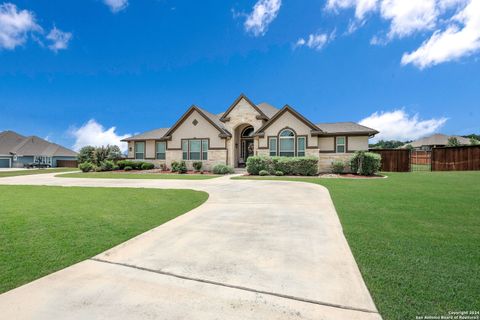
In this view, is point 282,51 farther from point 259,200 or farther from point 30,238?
point 30,238

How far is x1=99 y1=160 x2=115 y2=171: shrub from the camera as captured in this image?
24.3 m

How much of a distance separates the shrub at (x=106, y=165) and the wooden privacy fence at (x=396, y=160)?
88.1 feet

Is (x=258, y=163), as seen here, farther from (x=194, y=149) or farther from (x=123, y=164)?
(x=123, y=164)

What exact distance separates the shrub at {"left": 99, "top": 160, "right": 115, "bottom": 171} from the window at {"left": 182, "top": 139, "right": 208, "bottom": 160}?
319 inches

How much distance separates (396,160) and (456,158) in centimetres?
473

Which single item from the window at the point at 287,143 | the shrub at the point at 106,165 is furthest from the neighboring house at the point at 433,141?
the shrub at the point at 106,165

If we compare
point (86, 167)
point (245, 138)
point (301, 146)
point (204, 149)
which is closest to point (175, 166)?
point (204, 149)

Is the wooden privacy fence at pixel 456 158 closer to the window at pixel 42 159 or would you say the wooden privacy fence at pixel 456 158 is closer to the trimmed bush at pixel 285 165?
the trimmed bush at pixel 285 165

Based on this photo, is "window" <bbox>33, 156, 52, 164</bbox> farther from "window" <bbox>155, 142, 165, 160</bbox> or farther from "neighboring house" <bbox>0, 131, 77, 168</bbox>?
"window" <bbox>155, 142, 165, 160</bbox>

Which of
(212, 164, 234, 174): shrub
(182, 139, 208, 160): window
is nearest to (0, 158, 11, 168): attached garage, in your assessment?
(182, 139, 208, 160): window

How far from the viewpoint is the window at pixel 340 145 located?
2000cm

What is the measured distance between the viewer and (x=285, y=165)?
717 inches

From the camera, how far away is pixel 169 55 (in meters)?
21.4

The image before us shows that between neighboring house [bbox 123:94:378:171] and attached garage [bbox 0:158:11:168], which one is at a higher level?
neighboring house [bbox 123:94:378:171]
